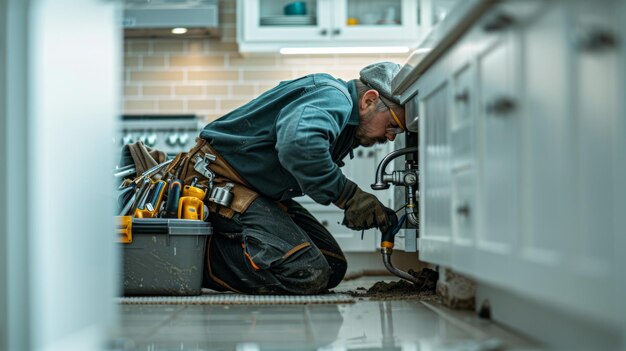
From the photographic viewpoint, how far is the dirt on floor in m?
3.27

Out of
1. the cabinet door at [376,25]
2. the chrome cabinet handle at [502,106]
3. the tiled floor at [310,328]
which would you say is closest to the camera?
the chrome cabinet handle at [502,106]

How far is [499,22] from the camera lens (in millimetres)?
1839

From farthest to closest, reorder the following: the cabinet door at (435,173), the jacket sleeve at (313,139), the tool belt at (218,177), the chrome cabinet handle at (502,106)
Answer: the tool belt at (218,177) < the jacket sleeve at (313,139) < the cabinet door at (435,173) < the chrome cabinet handle at (502,106)

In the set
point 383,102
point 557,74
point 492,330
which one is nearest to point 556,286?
point 557,74

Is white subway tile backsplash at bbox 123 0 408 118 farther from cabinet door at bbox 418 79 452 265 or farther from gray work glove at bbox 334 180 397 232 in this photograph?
cabinet door at bbox 418 79 452 265

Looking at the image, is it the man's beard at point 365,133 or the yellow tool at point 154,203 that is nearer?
the yellow tool at point 154,203

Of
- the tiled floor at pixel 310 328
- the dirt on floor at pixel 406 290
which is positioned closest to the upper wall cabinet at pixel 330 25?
the dirt on floor at pixel 406 290

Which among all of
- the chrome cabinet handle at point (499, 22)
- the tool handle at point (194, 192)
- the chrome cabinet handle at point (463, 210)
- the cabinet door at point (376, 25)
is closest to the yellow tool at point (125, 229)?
the tool handle at point (194, 192)

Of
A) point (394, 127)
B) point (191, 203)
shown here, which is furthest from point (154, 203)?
point (394, 127)

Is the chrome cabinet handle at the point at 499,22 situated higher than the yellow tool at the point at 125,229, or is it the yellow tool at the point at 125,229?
the chrome cabinet handle at the point at 499,22

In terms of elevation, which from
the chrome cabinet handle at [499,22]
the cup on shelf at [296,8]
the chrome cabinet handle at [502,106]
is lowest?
the chrome cabinet handle at [502,106]

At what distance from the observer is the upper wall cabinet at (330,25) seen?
5703 mm

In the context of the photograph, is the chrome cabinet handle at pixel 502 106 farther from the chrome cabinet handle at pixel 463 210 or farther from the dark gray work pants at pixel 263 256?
the dark gray work pants at pixel 263 256

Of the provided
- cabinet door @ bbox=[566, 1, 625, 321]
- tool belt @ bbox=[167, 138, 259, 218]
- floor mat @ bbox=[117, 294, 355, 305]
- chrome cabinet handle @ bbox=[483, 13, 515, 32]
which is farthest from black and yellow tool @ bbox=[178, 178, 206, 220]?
cabinet door @ bbox=[566, 1, 625, 321]
